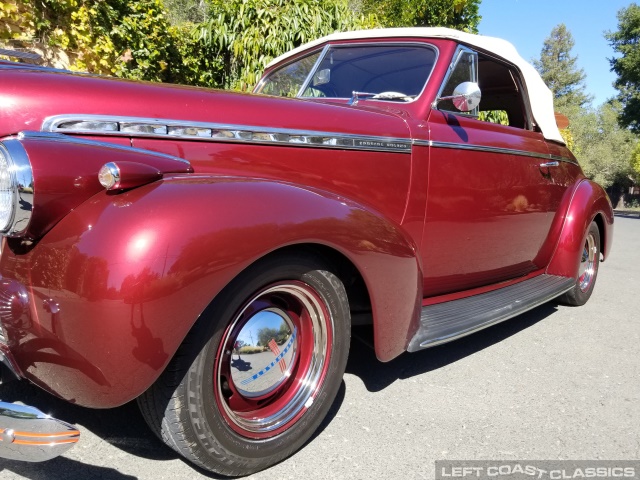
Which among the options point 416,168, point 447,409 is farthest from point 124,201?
point 447,409

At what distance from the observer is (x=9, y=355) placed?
1.56 meters

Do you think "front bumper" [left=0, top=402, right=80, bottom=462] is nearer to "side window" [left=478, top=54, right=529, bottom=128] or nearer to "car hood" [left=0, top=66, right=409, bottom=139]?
"car hood" [left=0, top=66, right=409, bottom=139]

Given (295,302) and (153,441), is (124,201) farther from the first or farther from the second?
(153,441)

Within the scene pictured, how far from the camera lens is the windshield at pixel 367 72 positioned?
2922 mm

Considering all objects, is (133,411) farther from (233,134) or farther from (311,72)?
(311,72)

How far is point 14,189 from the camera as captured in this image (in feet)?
4.72

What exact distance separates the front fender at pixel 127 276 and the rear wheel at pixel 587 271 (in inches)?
135

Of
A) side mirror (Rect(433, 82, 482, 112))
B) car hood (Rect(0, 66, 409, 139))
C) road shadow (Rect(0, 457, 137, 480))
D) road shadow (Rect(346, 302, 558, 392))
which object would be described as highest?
side mirror (Rect(433, 82, 482, 112))

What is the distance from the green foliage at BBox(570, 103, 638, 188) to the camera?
123 ft

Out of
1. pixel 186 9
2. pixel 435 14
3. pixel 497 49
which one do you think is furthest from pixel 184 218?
pixel 186 9

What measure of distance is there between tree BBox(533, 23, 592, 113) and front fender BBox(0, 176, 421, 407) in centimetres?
5345

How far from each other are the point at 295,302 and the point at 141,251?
2.36 ft

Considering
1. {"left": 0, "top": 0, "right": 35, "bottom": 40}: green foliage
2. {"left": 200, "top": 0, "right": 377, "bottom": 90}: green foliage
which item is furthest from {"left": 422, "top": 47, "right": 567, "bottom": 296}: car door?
{"left": 0, "top": 0, "right": 35, "bottom": 40}: green foliage

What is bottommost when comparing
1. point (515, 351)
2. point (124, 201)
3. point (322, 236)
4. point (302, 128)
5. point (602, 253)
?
point (515, 351)
